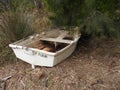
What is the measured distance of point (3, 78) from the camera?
329cm

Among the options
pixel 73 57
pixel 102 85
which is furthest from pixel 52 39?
pixel 102 85

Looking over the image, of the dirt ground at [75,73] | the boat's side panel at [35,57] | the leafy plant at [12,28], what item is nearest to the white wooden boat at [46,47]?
the boat's side panel at [35,57]

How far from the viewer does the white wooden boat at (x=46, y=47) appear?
3.12 meters

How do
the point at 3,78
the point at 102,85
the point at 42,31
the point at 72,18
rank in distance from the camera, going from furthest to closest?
the point at 42,31 < the point at 72,18 < the point at 3,78 < the point at 102,85

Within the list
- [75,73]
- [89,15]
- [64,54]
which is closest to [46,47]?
[64,54]

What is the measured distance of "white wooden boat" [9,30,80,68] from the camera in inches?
123

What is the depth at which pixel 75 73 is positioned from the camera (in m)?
3.15

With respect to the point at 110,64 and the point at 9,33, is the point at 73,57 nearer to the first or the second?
the point at 110,64

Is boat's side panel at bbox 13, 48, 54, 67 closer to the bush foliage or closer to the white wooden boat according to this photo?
the white wooden boat

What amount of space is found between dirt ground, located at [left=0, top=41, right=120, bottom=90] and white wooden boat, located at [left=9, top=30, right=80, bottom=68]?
0.10 metres

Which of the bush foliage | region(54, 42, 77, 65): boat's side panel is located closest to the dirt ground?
region(54, 42, 77, 65): boat's side panel

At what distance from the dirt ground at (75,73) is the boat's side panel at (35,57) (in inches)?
3.4

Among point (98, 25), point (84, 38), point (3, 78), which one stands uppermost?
point (98, 25)

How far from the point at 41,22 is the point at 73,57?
976 millimetres
